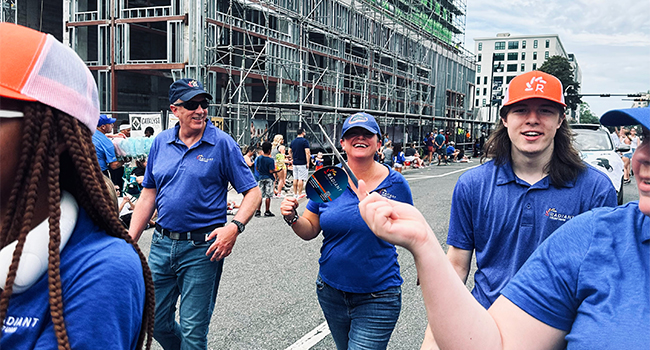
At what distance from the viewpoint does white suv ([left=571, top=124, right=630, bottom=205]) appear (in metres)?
10.9

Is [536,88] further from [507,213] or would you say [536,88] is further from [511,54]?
[511,54]

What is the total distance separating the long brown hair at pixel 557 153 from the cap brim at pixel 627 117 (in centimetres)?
120

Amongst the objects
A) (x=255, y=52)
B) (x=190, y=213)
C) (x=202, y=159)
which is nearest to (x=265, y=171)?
(x=202, y=159)

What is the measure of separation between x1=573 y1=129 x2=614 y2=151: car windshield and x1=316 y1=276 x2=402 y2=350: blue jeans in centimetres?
948

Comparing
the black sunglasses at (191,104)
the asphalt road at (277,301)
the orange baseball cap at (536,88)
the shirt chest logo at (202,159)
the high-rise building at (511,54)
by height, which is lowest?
the asphalt road at (277,301)

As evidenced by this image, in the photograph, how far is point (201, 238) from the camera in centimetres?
364

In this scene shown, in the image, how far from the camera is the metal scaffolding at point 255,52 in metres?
24.4

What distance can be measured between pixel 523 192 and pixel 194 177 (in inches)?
87.0

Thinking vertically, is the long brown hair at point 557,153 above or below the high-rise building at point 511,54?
below

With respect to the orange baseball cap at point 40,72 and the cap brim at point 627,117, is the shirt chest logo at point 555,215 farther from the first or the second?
the orange baseball cap at point 40,72

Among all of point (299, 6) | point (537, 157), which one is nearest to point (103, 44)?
point (299, 6)

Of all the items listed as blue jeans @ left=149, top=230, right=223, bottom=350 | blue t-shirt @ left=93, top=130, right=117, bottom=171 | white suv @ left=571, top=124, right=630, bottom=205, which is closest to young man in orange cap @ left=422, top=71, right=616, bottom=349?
blue jeans @ left=149, top=230, right=223, bottom=350

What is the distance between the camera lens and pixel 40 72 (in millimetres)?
1238

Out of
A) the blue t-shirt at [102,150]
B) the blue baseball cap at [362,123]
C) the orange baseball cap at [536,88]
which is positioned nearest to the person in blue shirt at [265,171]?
the blue t-shirt at [102,150]
